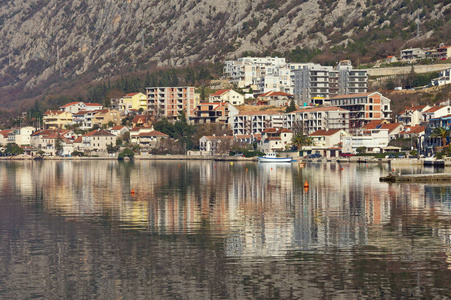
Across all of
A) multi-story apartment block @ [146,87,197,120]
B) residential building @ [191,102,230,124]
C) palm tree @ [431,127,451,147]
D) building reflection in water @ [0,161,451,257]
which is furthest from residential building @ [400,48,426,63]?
building reflection in water @ [0,161,451,257]

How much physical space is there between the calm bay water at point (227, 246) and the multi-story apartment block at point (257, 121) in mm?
102576

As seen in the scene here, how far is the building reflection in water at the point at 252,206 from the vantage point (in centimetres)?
3644

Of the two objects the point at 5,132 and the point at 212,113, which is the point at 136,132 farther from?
the point at 5,132

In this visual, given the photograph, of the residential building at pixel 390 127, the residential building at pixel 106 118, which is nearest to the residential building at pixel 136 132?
the residential building at pixel 106 118

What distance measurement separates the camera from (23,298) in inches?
993

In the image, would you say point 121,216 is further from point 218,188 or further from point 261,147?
point 261,147

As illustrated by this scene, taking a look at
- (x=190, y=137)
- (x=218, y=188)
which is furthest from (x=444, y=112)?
(x=218, y=188)

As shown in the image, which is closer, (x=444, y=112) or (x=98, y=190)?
(x=98, y=190)

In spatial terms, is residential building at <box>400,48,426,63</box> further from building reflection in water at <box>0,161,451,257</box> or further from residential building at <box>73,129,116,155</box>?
building reflection in water at <box>0,161,451,257</box>

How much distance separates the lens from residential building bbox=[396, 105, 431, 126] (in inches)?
5610

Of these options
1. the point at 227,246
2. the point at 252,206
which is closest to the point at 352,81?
the point at 252,206

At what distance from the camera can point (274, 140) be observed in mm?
148250

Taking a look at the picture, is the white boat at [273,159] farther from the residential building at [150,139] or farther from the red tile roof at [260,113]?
the residential building at [150,139]

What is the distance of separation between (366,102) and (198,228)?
118127 mm
